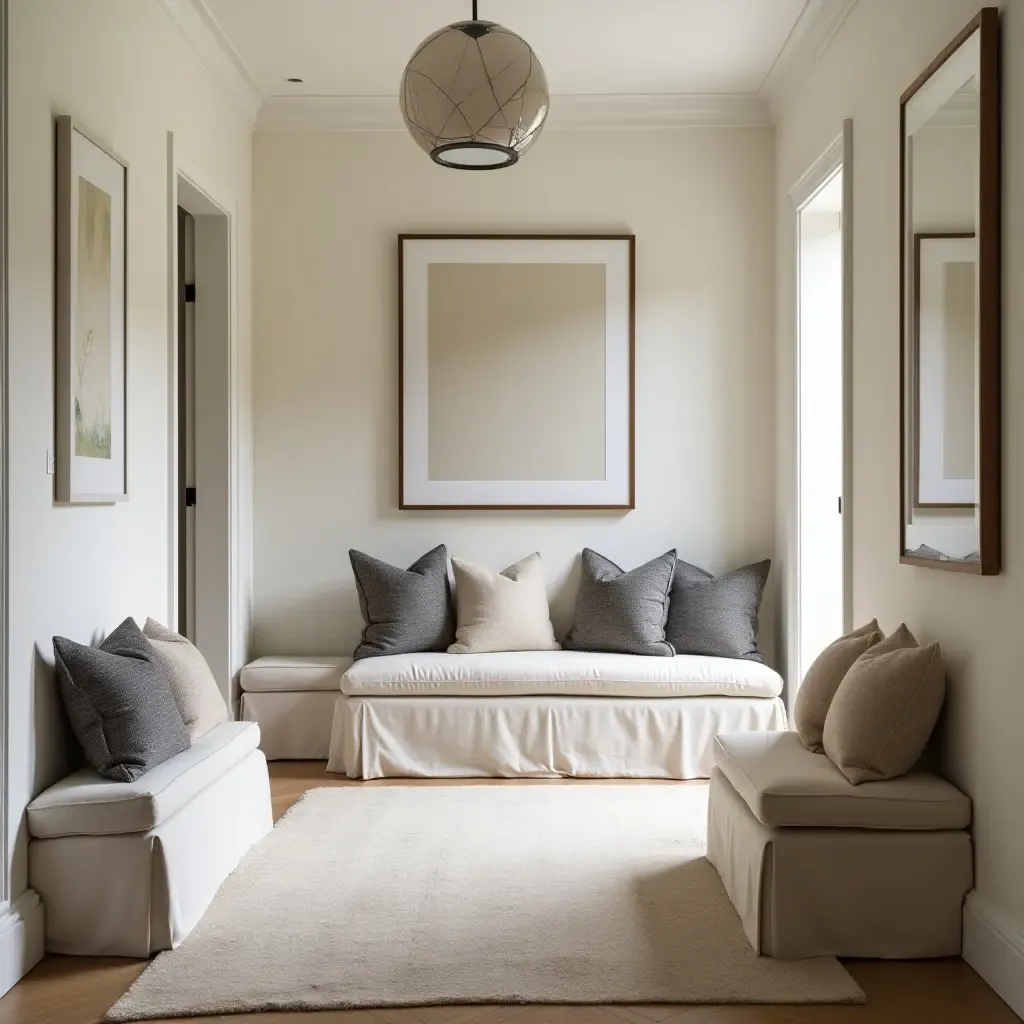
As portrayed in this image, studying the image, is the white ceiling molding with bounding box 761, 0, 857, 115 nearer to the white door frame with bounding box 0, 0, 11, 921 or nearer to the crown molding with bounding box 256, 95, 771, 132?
the crown molding with bounding box 256, 95, 771, 132

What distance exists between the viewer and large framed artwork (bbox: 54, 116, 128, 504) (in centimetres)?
304

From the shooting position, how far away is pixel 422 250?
5.41 m

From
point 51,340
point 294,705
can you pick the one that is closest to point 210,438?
point 294,705

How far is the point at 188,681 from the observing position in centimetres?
345

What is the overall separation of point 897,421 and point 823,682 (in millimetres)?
849

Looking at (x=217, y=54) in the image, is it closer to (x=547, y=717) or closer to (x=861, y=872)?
(x=547, y=717)

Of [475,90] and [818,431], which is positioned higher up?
[475,90]

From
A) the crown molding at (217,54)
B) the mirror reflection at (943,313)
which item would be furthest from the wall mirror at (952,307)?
the crown molding at (217,54)

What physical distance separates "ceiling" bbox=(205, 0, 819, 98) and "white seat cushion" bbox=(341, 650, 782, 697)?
258 cm

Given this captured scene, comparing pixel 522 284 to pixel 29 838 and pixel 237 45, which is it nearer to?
pixel 237 45

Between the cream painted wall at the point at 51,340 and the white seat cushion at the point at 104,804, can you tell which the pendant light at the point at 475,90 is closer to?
the cream painted wall at the point at 51,340

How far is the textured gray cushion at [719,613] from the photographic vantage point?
5000 mm

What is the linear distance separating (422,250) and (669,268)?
1193 mm

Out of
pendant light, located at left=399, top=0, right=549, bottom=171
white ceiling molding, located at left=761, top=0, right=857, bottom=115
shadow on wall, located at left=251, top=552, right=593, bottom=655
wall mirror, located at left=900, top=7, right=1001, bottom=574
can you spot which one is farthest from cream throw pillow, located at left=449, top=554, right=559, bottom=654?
pendant light, located at left=399, top=0, right=549, bottom=171
